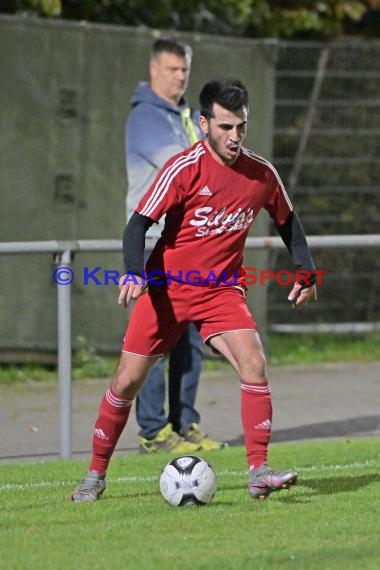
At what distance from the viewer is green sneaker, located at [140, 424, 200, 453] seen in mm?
8719

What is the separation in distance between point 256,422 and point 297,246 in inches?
37.8

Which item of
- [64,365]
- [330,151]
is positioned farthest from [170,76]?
[330,151]

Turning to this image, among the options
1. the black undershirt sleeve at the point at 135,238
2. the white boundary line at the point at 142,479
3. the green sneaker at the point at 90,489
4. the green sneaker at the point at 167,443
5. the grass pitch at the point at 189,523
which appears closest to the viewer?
the grass pitch at the point at 189,523

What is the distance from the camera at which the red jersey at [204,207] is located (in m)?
6.67

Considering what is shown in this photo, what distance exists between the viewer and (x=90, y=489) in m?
6.85

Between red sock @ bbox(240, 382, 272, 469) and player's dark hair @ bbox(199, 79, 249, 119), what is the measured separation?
1314 millimetres

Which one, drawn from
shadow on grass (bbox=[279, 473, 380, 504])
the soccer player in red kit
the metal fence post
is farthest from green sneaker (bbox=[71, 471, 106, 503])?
the metal fence post

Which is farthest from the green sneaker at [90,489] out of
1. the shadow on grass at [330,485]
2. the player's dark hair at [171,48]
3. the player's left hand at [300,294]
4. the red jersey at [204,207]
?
the player's dark hair at [171,48]

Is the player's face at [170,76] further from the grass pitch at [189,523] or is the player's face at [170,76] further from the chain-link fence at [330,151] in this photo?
the chain-link fence at [330,151]

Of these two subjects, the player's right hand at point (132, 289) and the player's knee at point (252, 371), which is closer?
the player's right hand at point (132, 289)

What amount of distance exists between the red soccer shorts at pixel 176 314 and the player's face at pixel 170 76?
2281 mm

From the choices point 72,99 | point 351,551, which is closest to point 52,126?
point 72,99

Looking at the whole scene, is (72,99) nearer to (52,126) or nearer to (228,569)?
(52,126)

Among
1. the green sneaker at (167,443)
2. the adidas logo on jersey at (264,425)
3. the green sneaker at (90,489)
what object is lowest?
the green sneaker at (167,443)
